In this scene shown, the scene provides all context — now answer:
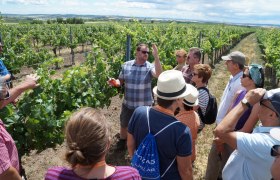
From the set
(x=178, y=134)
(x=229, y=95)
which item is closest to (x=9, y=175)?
(x=178, y=134)

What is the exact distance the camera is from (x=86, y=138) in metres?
1.60

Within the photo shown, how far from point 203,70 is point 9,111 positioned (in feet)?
8.79

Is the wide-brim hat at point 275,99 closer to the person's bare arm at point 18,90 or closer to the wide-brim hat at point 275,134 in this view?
the wide-brim hat at point 275,134

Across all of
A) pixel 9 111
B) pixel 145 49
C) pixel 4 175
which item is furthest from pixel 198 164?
pixel 4 175

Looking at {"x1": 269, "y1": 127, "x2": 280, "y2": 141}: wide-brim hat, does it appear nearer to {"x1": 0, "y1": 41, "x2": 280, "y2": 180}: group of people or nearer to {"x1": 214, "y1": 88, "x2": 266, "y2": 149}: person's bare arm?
{"x1": 0, "y1": 41, "x2": 280, "y2": 180}: group of people

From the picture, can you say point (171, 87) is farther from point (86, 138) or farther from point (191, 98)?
point (86, 138)

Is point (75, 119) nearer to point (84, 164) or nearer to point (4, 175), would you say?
point (84, 164)

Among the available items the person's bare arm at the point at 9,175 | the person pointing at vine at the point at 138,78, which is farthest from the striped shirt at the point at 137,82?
the person's bare arm at the point at 9,175

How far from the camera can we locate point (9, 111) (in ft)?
11.6

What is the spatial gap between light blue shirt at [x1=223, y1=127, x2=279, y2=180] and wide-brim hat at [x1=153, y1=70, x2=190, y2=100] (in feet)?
1.95

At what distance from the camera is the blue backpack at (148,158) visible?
2.45 meters

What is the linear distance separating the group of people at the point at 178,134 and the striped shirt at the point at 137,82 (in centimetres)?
115

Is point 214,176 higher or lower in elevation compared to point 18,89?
lower

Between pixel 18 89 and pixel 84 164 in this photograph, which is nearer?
pixel 84 164
